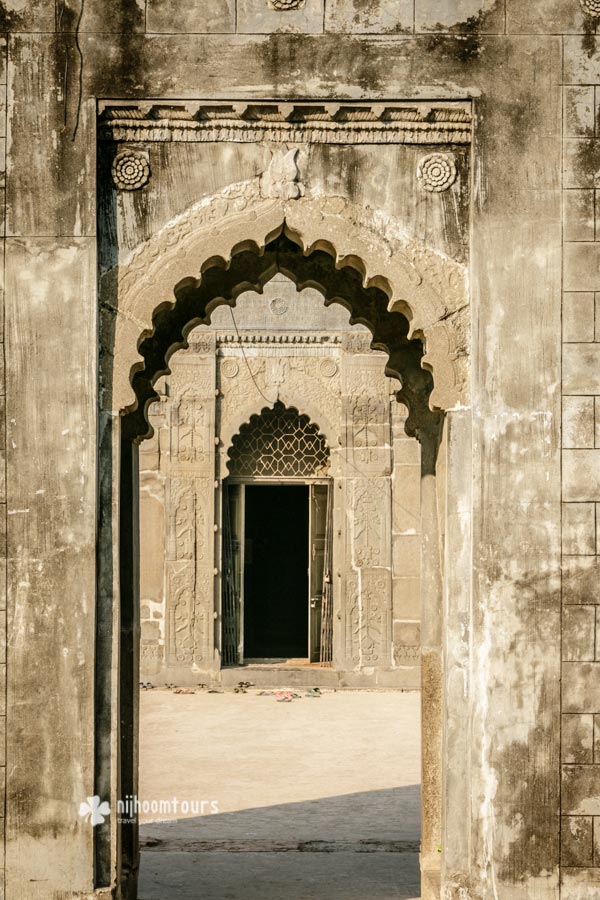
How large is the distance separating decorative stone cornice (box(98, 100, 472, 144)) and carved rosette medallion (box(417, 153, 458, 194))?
0.28ft

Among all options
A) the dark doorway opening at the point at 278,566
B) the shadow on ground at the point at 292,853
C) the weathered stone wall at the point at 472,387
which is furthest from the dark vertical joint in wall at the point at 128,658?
the dark doorway opening at the point at 278,566

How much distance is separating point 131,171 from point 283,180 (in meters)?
0.67

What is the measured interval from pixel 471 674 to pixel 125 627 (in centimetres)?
213

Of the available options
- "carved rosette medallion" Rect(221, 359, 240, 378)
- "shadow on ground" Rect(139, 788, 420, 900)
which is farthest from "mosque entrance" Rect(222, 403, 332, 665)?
"shadow on ground" Rect(139, 788, 420, 900)

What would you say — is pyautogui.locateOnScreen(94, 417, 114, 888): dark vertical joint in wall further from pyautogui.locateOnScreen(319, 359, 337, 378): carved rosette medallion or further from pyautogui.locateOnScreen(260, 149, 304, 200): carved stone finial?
pyautogui.locateOnScreen(319, 359, 337, 378): carved rosette medallion

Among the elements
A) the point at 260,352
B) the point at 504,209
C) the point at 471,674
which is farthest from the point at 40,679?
the point at 260,352

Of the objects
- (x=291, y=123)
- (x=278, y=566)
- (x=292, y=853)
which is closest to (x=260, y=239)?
(x=291, y=123)

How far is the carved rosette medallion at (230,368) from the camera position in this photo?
1449 cm

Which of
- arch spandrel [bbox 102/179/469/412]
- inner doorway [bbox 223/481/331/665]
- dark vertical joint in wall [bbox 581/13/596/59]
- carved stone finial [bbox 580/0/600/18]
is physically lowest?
inner doorway [bbox 223/481/331/665]

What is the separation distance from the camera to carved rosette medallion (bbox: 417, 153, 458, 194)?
554 cm

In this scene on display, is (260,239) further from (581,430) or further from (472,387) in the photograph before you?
(581,430)

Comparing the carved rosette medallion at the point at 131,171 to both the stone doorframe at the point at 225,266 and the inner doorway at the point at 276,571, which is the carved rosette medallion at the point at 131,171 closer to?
the stone doorframe at the point at 225,266

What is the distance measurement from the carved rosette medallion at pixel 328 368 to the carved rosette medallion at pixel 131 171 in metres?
8.90

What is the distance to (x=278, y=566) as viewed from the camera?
60.3 feet
